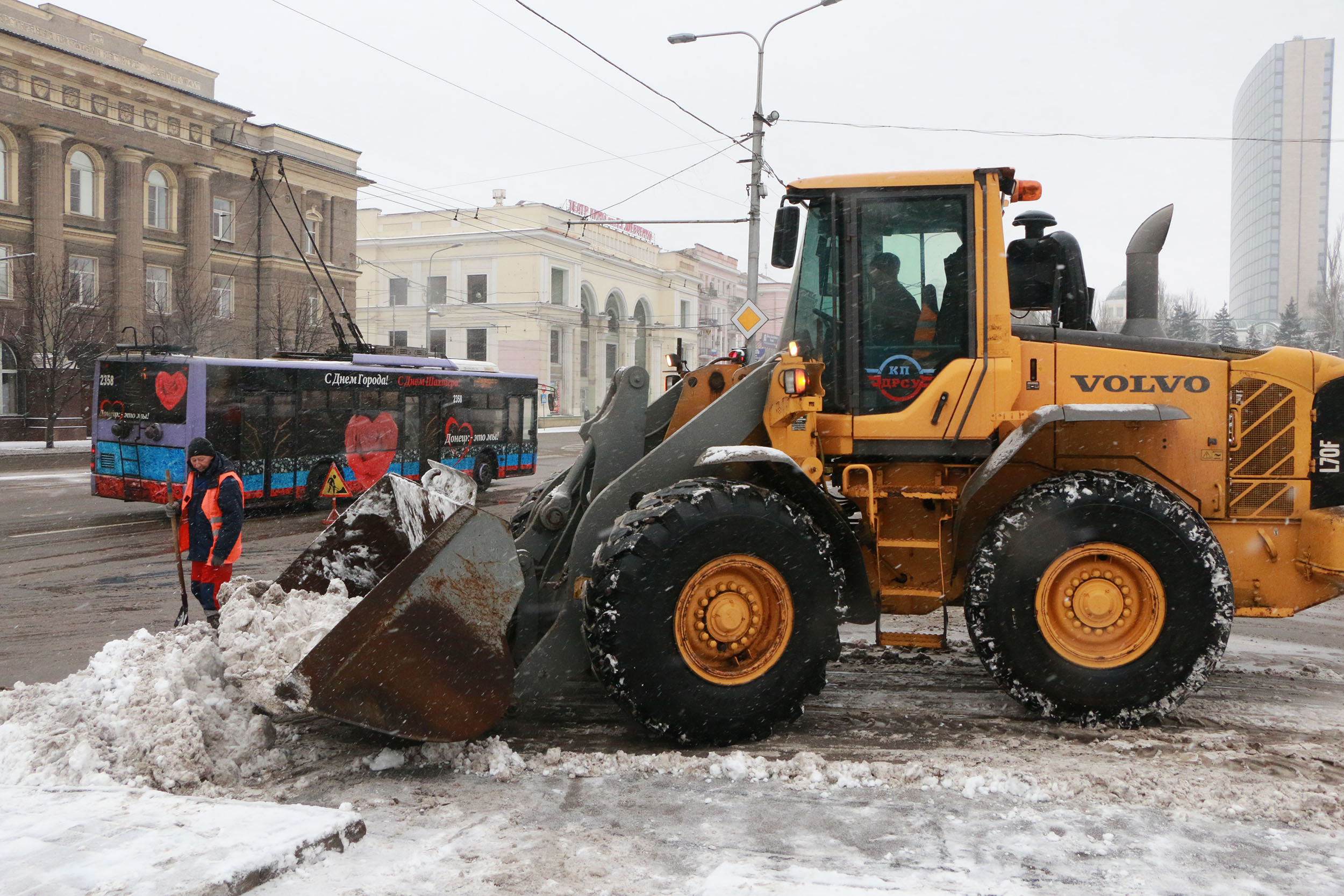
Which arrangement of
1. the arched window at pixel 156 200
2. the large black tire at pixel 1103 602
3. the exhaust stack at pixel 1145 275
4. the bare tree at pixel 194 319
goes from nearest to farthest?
1. the large black tire at pixel 1103 602
2. the exhaust stack at pixel 1145 275
3. the bare tree at pixel 194 319
4. the arched window at pixel 156 200

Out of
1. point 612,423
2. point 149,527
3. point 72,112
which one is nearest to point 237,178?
point 72,112

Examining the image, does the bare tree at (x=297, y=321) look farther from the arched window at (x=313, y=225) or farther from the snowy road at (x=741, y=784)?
the snowy road at (x=741, y=784)

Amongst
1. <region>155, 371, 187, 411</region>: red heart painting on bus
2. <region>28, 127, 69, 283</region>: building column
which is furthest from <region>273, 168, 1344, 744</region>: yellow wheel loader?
<region>28, 127, 69, 283</region>: building column

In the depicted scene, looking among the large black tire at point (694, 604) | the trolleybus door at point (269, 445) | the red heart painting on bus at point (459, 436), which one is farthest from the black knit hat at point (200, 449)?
the red heart painting on bus at point (459, 436)

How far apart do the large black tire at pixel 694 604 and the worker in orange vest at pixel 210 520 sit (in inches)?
150

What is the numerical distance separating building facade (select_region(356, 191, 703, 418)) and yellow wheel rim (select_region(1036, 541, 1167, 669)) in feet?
177

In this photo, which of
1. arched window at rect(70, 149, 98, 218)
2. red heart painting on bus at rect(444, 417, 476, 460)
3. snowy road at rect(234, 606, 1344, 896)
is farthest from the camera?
arched window at rect(70, 149, 98, 218)

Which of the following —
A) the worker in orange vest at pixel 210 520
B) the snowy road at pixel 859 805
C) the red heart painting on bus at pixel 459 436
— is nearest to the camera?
the snowy road at pixel 859 805

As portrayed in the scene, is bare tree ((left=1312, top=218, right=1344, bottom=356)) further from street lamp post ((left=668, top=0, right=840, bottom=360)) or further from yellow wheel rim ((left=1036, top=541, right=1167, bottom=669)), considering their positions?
yellow wheel rim ((left=1036, top=541, right=1167, bottom=669))

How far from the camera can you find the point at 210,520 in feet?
23.5

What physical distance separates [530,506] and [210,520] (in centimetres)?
254

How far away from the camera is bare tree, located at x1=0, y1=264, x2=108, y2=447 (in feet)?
96.1

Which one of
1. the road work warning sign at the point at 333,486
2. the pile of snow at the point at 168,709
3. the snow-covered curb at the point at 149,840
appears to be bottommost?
the snow-covered curb at the point at 149,840

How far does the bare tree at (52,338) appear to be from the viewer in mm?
29281
